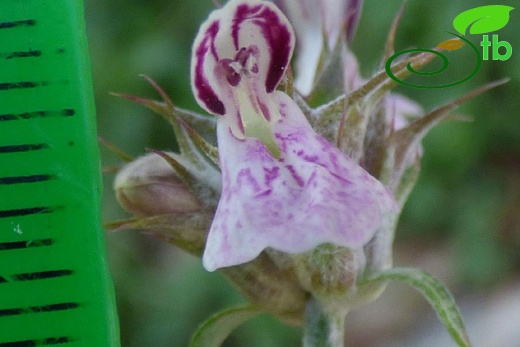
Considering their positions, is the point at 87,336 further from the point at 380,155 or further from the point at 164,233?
the point at 380,155

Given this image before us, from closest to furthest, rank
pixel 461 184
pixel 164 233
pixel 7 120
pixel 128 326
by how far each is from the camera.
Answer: pixel 7 120 < pixel 164 233 < pixel 128 326 < pixel 461 184

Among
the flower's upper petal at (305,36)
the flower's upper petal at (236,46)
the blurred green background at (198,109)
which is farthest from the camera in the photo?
the blurred green background at (198,109)

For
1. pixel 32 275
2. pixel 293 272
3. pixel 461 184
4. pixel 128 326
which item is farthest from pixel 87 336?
pixel 461 184

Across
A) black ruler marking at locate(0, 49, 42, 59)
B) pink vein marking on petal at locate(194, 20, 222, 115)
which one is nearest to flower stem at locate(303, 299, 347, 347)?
pink vein marking on petal at locate(194, 20, 222, 115)

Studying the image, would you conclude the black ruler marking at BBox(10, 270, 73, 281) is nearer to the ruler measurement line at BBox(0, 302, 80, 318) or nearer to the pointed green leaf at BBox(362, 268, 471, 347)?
the ruler measurement line at BBox(0, 302, 80, 318)

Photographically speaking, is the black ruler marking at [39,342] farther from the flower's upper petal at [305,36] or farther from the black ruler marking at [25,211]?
the flower's upper petal at [305,36]

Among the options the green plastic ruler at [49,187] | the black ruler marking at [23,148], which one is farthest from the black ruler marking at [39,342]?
the black ruler marking at [23,148]

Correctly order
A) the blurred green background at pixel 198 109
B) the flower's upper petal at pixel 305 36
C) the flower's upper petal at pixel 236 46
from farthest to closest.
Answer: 1. the blurred green background at pixel 198 109
2. the flower's upper petal at pixel 305 36
3. the flower's upper petal at pixel 236 46
